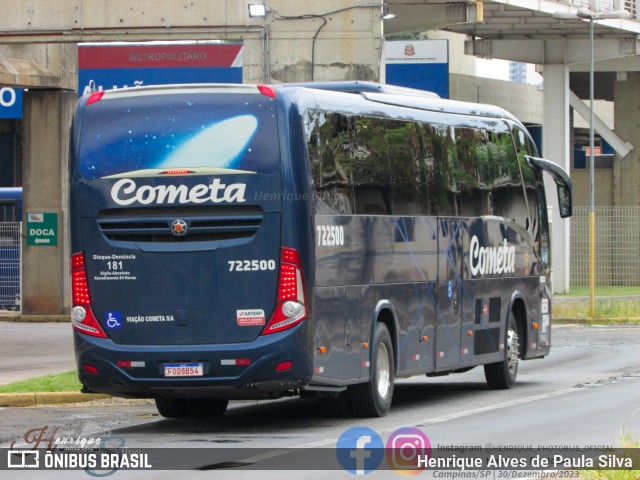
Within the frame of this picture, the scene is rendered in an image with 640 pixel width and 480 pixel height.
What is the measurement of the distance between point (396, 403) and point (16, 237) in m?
21.8

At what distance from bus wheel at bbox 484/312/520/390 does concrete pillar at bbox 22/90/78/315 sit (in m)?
17.4

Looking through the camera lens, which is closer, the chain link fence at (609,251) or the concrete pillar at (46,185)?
the concrete pillar at (46,185)

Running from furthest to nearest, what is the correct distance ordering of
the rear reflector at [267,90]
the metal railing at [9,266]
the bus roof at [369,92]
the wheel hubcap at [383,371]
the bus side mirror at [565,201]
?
1. the metal railing at [9,266]
2. the bus side mirror at [565,201]
3. the wheel hubcap at [383,371]
4. the bus roof at [369,92]
5. the rear reflector at [267,90]

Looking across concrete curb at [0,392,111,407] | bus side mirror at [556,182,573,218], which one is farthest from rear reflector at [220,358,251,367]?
bus side mirror at [556,182,573,218]

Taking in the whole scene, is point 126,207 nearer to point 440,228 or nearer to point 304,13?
point 440,228

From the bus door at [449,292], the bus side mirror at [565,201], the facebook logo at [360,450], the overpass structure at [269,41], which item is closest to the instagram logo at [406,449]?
the facebook logo at [360,450]

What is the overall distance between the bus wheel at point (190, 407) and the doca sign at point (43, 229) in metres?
19.4

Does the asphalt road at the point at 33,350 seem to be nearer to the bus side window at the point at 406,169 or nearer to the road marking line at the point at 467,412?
the bus side window at the point at 406,169

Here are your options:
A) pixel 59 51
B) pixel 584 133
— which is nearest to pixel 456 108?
pixel 59 51

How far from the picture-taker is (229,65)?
95.2 feet

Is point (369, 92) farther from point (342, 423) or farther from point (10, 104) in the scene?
point (10, 104)

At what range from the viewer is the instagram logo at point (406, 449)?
1158cm

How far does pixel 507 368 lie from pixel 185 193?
289 inches

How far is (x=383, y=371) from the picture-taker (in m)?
16.2
